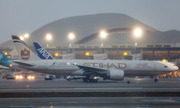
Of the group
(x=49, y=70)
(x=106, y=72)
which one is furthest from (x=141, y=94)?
(x=49, y=70)

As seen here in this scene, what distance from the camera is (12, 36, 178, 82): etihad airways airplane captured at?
97.9 feet

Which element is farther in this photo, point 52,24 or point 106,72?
point 52,24

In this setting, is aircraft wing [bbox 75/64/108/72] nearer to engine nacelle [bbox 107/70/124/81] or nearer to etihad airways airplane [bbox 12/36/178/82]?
etihad airways airplane [bbox 12/36/178/82]

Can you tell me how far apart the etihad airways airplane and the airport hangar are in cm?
2485

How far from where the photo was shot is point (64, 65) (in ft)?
101

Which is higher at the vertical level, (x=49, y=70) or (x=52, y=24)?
(x=52, y=24)

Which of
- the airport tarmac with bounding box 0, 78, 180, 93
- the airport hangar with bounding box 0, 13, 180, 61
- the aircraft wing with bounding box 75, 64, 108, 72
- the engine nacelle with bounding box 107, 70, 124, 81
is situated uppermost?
the airport hangar with bounding box 0, 13, 180, 61

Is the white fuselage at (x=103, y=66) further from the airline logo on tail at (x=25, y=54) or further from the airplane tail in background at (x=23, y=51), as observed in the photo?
the airline logo on tail at (x=25, y=54)

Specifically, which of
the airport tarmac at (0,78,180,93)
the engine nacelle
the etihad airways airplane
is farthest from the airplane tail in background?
the engine nacelle

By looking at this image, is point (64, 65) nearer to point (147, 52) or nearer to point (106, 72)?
point (106, 72)

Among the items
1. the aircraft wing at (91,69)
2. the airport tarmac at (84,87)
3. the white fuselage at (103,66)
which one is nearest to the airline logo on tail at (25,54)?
the white fuselage at (103,66)

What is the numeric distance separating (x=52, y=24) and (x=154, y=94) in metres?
78.7

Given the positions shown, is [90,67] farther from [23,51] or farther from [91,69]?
[23,51]

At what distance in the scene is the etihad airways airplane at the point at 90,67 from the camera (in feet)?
97.9
